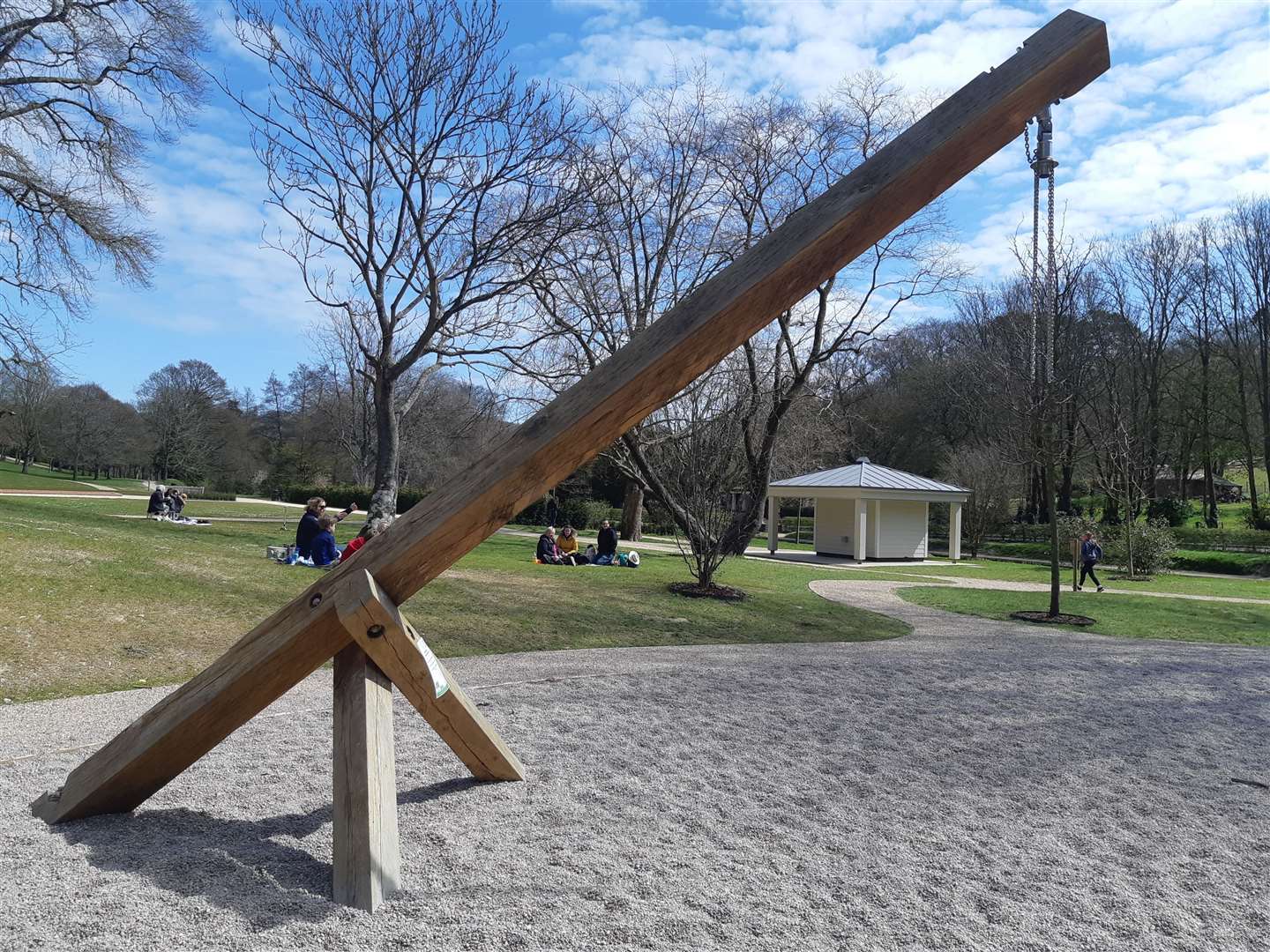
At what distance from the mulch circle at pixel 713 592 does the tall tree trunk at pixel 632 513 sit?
15.0 meters

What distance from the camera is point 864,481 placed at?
3006 cm

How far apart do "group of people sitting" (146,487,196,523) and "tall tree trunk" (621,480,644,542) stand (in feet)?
47.4

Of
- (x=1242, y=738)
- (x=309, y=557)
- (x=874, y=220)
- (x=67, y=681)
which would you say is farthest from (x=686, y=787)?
(x=309, y=557)

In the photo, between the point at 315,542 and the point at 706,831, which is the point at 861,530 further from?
the point at 706,831

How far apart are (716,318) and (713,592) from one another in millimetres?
12903

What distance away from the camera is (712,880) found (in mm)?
3453

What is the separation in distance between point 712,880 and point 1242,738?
4.99 metres

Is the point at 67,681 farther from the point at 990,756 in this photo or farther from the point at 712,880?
the point at 990,756

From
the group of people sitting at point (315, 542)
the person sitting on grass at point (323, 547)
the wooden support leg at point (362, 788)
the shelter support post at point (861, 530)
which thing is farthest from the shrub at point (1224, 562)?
the wooden support leg at point (362, 788)

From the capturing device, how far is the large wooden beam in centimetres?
329

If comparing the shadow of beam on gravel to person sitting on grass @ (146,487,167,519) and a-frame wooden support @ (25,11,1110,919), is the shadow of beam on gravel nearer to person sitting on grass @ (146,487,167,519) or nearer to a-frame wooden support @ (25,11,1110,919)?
a-frame wooden support @ (25,11,1110,919)

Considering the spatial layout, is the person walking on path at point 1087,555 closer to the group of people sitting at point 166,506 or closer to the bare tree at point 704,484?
the bare tree at point 704,484

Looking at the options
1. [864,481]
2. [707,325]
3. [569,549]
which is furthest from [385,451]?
[864,481]

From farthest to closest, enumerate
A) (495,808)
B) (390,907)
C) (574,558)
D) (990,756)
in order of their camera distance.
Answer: (574,558), (990,756), (495,808), (390,907)
